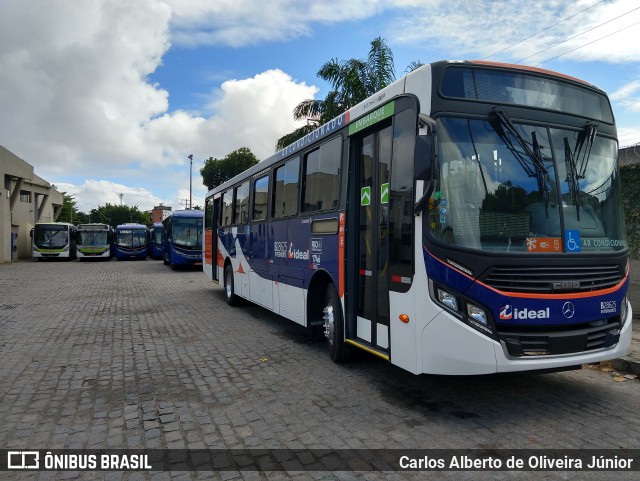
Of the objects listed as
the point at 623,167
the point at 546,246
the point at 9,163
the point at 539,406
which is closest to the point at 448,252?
the point at 546,246

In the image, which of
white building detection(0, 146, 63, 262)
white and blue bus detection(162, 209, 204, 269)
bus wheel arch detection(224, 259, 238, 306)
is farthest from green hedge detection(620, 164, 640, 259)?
white building detection(0, 146, 63, 262)

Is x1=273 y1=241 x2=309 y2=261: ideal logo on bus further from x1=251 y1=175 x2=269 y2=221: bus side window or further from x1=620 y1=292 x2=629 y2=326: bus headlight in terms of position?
x1=620 y1=292 x2=629 y2=326: bus headlight

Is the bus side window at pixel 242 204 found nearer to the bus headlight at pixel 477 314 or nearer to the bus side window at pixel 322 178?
the bus side window at pixel 322 178

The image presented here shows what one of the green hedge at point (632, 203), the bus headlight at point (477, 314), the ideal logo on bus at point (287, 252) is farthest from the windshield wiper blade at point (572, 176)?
the green hedge at point (632, 203)

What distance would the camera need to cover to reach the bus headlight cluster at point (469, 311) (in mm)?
4266

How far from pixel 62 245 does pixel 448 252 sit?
35.7m

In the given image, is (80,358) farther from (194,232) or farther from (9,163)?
(9,163)

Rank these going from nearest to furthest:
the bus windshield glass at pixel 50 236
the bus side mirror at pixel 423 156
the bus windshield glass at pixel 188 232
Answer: the bus side mirror at pixel 423 156
the bus windshield glass at pixel 188 232
the bus windshield glass at pixel 50 236

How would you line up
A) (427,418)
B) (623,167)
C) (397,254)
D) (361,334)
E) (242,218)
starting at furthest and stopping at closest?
(242,218), (623,167), (361,334), (397,254), (427,418)

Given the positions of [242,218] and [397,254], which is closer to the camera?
[397,254]

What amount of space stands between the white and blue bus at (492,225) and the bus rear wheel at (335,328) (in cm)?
54

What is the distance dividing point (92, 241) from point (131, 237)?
9.84 ft

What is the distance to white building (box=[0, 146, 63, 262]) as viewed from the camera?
110 ft

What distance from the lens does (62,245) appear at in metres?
34.5
